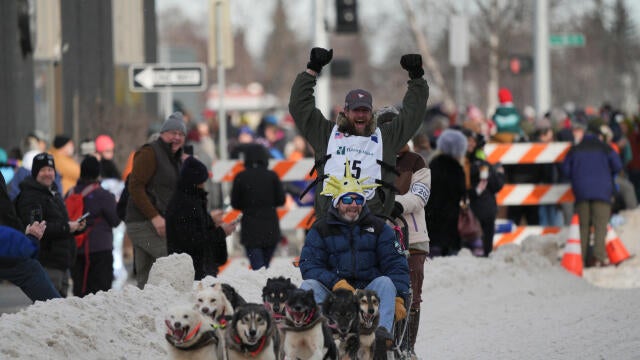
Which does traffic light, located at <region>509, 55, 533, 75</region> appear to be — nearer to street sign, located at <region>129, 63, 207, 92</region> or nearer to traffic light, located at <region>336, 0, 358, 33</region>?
traffic light, located at <region>336, 0, 358, 33</region>

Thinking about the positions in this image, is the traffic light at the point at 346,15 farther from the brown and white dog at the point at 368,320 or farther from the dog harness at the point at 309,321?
the dog harness at the point at 309,321

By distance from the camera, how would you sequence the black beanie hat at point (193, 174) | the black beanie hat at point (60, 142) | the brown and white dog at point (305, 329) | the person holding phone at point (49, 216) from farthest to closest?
the black beanie hat at point (60, 142)
the person holding phone at point (49, 216)
the black beanie hat at point (193, 174)
the brown and white dog at point (305, 329)

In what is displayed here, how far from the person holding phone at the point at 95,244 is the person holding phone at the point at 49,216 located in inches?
40.3

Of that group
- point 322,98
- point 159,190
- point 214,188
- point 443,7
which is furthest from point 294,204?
point 443,7

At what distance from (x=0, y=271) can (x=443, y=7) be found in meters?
42.4

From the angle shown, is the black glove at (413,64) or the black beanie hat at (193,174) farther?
the black beanie hat at (193,174)

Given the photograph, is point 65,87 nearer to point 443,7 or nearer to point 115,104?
point 115,104

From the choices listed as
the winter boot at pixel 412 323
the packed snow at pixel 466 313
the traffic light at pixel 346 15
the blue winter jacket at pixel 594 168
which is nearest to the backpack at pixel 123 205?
the packed snow at pixel 466 313

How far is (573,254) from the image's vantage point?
68.4 feet

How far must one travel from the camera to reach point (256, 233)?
17375 mm

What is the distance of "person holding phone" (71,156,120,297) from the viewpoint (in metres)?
15.6

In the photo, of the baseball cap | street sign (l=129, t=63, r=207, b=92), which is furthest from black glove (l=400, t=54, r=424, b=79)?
street sign (l=129, t=63, r=207, b=92)

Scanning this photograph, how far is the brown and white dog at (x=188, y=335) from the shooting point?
8.87m

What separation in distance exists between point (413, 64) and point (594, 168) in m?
10.6
